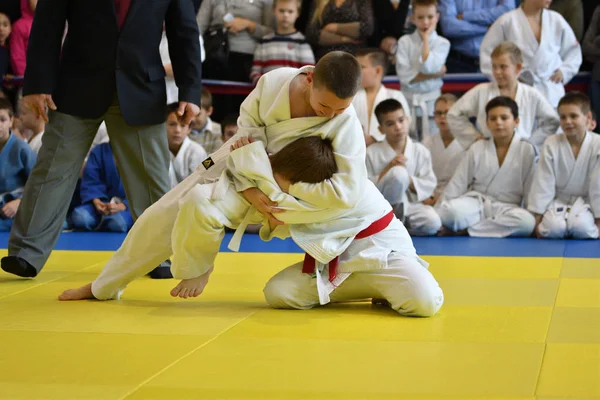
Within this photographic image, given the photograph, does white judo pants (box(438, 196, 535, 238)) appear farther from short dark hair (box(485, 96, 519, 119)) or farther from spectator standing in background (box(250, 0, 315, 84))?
spectator standing in background (box(250, 0, 315, 84))

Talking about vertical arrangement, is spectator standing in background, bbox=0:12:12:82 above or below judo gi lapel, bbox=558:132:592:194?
above

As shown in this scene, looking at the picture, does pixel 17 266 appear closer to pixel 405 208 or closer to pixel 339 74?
pixel 339 74

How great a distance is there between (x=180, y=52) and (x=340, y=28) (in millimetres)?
3983

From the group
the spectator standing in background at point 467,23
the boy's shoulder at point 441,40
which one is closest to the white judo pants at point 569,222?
the boy's shoulder at point 441,40

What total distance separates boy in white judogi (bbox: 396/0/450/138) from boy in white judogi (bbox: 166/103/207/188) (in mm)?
2175

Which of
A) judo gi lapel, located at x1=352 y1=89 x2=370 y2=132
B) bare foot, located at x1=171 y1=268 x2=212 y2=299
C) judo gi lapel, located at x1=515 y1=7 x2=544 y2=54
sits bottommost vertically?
judo gi lapel, located at x1=352 y1=89 x2=370 y2=132

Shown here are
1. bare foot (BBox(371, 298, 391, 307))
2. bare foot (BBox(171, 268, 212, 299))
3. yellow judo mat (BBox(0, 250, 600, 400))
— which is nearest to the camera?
yellow judo mat (BBox(0, 250, 600, 400))

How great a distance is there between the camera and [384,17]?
8.40m

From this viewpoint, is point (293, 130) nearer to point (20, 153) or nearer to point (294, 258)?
point (294, 258)

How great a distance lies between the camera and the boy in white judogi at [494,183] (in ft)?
22.3

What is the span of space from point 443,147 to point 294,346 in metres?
5.28

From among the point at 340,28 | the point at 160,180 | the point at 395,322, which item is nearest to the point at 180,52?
the point at 160,180

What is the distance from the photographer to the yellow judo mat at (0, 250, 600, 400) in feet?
7.39

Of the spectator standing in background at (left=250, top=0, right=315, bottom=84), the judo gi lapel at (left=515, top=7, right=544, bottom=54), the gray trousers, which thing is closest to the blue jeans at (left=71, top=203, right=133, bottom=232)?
the spectator standing in background at (left=250, top=0, right=315, bottom=84)
